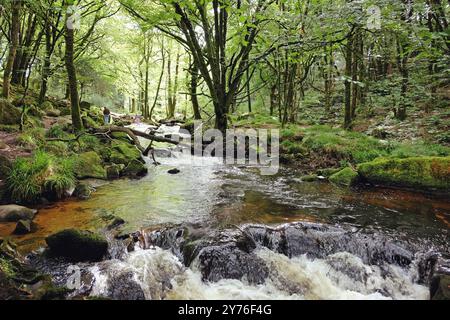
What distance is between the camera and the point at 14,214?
17.9ft

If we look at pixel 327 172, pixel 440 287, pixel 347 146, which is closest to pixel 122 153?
pixel 327 172

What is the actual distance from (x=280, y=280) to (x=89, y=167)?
661cm

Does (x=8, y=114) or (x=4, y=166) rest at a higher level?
(x=8, y=114)

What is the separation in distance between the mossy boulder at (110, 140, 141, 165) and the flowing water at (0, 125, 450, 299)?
163 centimetres

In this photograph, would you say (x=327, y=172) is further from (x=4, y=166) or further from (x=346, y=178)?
(x=4, y=166)

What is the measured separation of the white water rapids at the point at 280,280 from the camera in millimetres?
3969

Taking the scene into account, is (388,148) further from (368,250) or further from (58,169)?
(58,169)

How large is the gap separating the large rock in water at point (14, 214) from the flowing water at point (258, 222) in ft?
0.75

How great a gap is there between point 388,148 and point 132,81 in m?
28.3

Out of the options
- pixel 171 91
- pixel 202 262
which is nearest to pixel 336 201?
pixel 202 262

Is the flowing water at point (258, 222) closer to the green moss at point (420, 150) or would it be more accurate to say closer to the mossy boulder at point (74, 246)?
the mossy boulder at point (74, 246)

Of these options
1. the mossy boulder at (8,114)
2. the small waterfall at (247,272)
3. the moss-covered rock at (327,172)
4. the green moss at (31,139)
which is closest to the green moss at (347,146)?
the moss-covered rock at (327,172)

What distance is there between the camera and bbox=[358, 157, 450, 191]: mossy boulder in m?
7.12

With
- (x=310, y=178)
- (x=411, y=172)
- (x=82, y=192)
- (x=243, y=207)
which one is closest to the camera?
(x=243, y=207)
